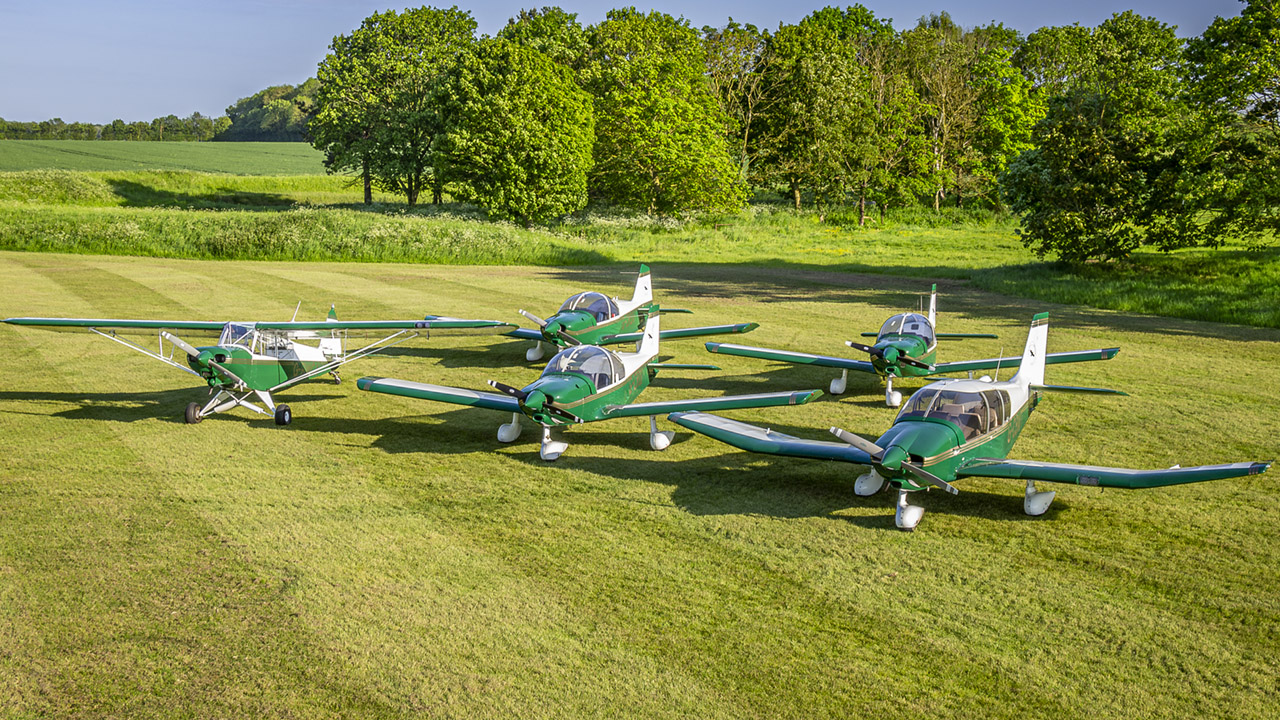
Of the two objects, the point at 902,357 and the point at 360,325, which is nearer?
the point at 902,357

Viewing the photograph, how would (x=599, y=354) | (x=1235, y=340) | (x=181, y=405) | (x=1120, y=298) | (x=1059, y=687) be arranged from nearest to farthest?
(x=1059, y=687) → (x=599, y=354) → (x=181, y=405) → (x=1235, y=340) → (x=1120, y=298)

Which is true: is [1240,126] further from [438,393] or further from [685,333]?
[438,393]

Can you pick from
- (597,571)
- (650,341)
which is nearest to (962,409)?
(597,571)

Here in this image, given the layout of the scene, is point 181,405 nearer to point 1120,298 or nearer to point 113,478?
point 113,478

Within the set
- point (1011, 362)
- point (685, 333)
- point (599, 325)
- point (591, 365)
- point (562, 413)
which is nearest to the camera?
point (562, 413)

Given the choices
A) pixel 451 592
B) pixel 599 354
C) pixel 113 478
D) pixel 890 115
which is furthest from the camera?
pixel 890 115

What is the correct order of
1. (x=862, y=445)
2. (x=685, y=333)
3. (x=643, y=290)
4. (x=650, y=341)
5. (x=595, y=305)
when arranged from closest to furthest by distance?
1. (x=862, y=445)
2. (x=650, y=341)
3. (x=685, y=333)
4. (x=595, y=305)
5. (x=643, y=290)

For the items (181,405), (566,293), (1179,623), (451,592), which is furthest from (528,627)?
(566,293)
